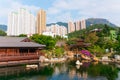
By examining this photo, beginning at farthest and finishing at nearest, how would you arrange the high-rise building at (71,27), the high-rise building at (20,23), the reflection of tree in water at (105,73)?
the high-rise building at (71,27), the high-rise building at (20,23), the reflection of tree in water at (105,73)

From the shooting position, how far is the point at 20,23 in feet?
258

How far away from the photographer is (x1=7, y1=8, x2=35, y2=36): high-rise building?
7759 cm

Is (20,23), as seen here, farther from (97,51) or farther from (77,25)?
(97,51)

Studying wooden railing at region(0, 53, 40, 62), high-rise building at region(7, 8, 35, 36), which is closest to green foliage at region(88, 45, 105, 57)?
wooden railing at region(0, 53, 40, 62)

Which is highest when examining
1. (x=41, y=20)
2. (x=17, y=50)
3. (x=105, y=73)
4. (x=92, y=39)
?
(x=41, y=20)

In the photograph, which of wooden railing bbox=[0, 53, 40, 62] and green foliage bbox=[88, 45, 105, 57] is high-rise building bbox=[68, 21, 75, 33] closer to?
green foliage bbox=[88, 45, 105, 57]

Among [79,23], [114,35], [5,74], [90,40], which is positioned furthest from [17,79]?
[79,23]

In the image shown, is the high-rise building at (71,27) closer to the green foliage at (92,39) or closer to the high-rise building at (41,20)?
the high-rise building at (41,20)

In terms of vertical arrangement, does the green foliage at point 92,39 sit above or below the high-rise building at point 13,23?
below

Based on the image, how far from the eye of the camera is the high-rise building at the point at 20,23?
77594 mm

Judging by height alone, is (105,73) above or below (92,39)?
below

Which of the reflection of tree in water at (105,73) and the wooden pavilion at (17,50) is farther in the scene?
the wooden pavilion at (17,50)

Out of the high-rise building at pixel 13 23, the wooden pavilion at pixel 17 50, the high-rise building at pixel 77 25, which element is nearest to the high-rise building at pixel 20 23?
the high-rise building at pixel 13 23

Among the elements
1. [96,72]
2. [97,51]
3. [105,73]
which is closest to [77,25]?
[97,51]
